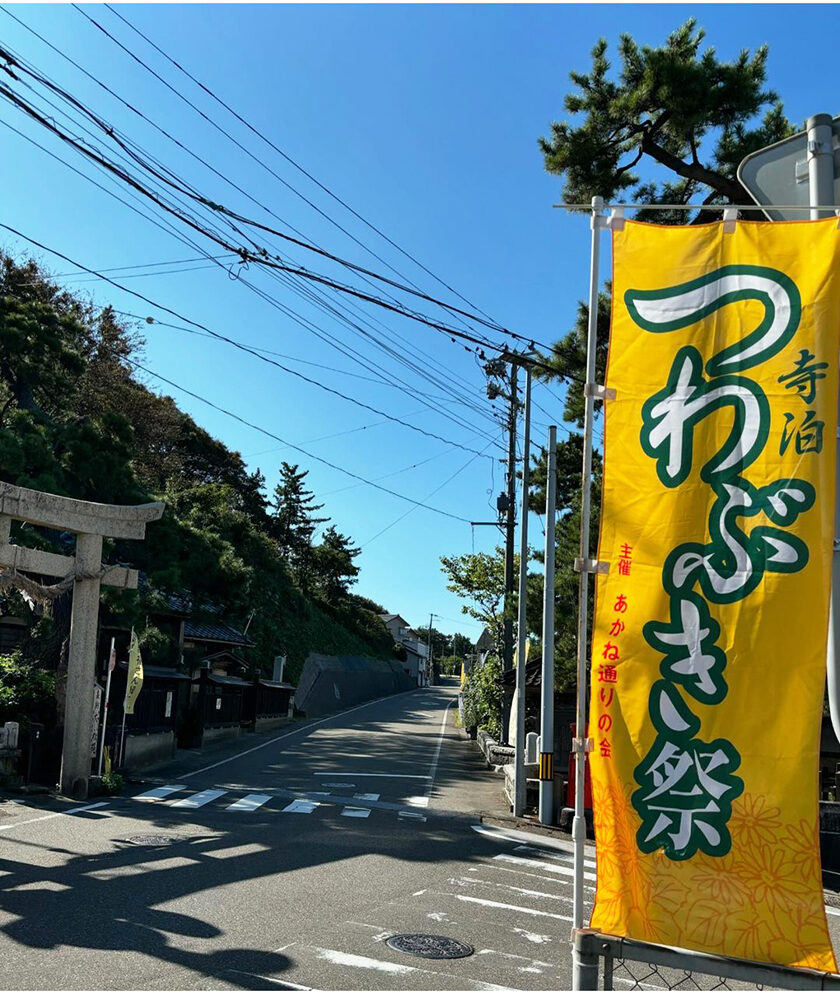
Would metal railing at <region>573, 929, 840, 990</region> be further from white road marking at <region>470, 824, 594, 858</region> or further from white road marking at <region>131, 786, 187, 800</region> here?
white road marking at <region>131, 786, 187, 800</region>

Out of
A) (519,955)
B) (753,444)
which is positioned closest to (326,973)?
(519,955)

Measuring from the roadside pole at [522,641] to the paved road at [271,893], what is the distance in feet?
3.54

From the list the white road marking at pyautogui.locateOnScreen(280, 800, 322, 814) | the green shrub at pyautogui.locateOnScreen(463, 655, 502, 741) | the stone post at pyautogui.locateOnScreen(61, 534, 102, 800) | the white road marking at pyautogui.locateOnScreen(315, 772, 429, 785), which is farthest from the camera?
the green shrub at pyautogui.locateOnScreen(463, 655, 502, 741)

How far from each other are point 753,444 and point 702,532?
17.4 inches

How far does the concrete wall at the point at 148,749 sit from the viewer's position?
740 inches

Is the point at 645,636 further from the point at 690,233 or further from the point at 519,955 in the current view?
the point at 519,955

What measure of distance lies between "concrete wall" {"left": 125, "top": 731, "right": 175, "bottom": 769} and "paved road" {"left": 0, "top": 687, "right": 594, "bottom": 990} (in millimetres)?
2583

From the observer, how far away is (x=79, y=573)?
1502cm

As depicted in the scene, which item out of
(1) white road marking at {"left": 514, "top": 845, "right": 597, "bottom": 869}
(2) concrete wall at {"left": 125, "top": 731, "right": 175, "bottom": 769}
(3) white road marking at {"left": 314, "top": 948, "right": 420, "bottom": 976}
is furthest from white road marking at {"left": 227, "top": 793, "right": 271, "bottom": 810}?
(3) white road marking at {"left": 314, "top": 948, "right": 420, "bottom": 976}

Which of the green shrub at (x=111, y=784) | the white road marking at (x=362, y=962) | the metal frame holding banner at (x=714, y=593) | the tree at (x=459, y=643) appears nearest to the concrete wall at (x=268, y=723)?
the green shrub at (x=111, y=784)

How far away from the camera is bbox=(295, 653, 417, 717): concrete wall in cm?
4634

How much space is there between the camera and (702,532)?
3.58m

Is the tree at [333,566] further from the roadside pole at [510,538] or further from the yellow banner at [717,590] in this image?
the yellow banner at [717,590]

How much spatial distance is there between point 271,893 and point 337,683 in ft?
147
